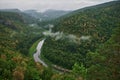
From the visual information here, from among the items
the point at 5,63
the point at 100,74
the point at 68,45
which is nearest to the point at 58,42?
the point at 68,45

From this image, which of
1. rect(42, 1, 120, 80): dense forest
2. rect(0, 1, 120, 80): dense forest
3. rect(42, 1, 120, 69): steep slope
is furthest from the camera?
rect(42, 1, 120, 69): steep slope

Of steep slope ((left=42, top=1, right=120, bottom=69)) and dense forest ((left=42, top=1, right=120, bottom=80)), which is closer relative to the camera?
dense forest ((left=42, top=1, right=120, bottom=80))

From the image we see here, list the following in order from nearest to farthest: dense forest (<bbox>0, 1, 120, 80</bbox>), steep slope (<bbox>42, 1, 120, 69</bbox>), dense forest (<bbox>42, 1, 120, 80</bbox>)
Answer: dense forest (<bbox>0, 1, 120, 80</bbox>)
dense forest (<bbox>42, 1, 120, 80</bbox>)
steep slope (<bbox>42, 1, 120, 69</bbox>)

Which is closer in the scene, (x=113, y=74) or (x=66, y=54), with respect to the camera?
(x=113, y=74)

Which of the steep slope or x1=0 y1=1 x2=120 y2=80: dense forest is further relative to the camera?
the steep slope

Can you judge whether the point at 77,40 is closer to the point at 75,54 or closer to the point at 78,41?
the point at 78,41

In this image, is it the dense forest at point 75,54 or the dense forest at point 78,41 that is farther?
the dense forest at point 78,41

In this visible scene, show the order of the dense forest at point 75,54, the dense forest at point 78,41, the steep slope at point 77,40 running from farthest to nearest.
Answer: the steep slope at point 77,40 < the dense forest at point 78,41 < the dense forest at point 75,54

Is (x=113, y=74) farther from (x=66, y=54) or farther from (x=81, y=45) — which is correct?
(x=81, y=45)

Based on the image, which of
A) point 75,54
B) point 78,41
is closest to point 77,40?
point 78,41

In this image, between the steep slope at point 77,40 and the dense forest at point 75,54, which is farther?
the steep slope at point 77,40

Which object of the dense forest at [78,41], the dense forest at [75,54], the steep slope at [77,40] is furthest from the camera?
the steep slope at [77,40]
